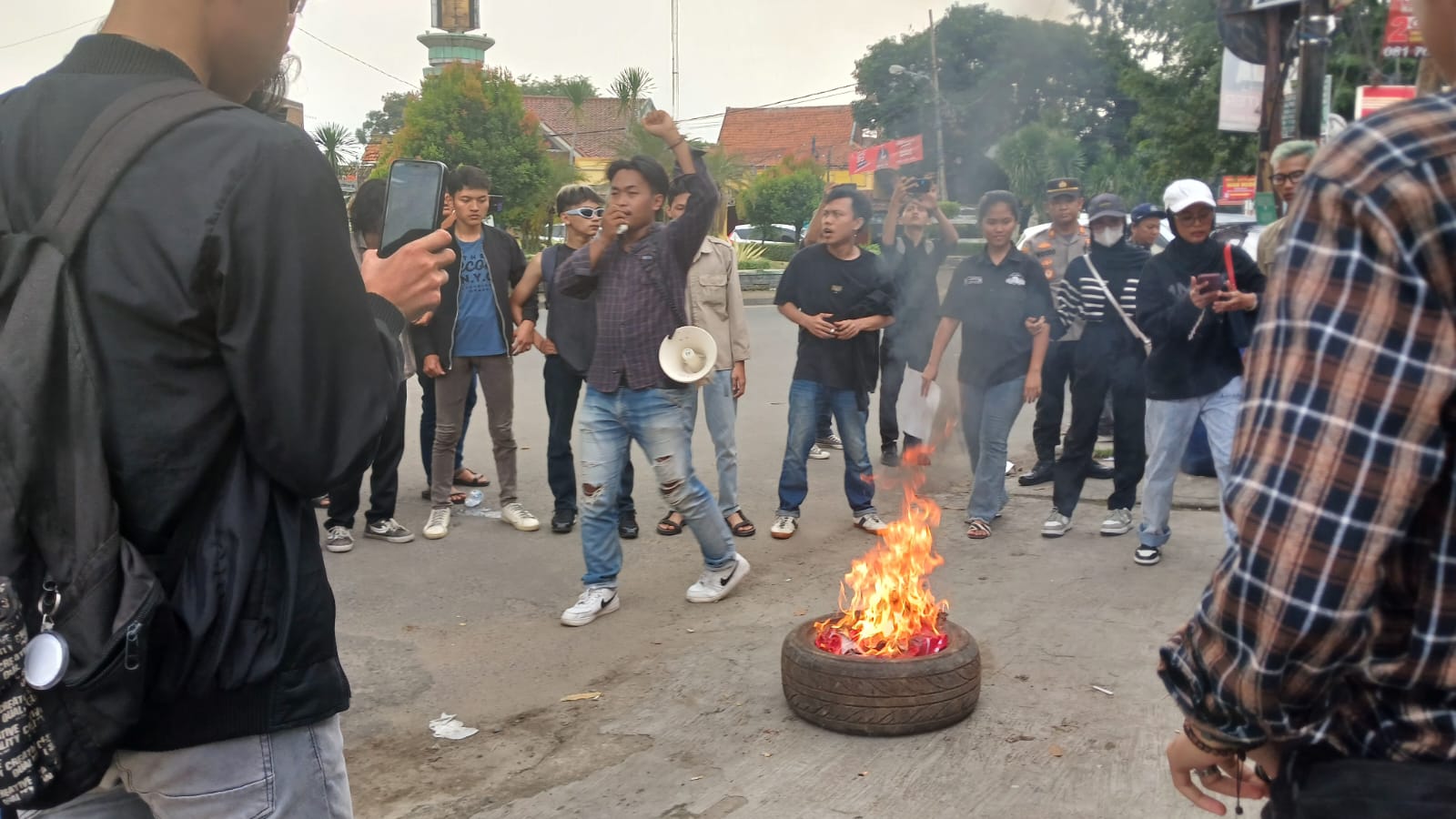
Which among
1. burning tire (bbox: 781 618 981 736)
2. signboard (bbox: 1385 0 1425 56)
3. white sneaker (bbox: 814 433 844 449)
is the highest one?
signboard (bbox: 1385 0 1425 56)

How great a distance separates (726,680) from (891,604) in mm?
736

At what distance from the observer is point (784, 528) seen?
22.4 feet

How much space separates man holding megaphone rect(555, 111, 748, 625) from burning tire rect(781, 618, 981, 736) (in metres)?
1.48

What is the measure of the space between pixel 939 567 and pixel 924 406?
4.49 feet

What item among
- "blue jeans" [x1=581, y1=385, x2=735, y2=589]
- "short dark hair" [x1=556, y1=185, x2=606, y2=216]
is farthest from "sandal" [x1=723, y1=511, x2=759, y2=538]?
"short dark hair" [x1=556, y1=185, x2=606, y2=216]

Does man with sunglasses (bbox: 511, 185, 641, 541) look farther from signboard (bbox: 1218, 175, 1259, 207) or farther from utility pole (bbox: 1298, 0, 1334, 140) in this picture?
signboard (bbox: 1218, 175, 1259, 207)

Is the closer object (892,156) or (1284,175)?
(1284,175)

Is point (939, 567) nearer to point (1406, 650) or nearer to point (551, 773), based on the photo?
point (551, 773)

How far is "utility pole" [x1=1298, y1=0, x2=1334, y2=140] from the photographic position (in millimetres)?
7820

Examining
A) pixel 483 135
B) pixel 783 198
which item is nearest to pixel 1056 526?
pixel 483 135

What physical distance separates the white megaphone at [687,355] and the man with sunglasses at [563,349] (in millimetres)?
1432

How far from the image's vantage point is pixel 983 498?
6.91 meters

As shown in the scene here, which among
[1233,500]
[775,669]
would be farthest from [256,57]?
[775,669]

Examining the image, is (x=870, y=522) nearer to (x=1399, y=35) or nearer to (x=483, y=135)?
(x=1399, y=35)
